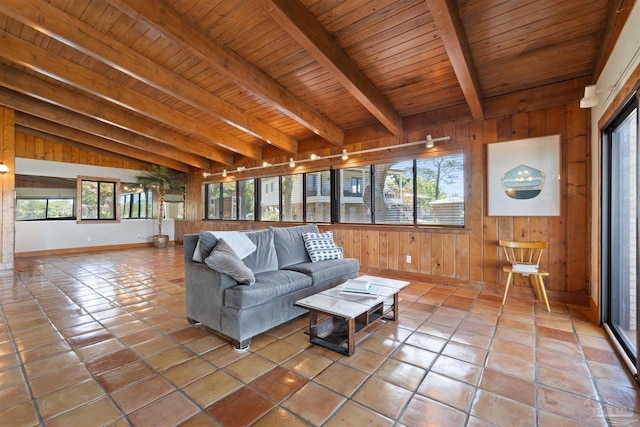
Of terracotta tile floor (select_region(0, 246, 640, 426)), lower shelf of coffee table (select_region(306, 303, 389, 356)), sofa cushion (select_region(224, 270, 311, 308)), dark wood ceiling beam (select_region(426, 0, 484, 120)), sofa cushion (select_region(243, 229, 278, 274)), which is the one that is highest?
dark wood ceiling beam (select_region(426, 0, 484, 120))

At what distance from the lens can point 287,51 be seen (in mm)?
3217

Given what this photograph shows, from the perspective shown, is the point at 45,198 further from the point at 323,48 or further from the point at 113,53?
the point at 323,48

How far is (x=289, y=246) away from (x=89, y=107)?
4417mm

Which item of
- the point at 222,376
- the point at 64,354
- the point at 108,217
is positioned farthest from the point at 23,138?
the point at 222,376

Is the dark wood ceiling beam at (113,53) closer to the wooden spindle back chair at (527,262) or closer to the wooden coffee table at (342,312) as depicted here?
the wooden coffee table at (342,312)

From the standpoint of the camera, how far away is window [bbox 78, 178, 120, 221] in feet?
26.0

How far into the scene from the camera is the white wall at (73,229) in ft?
23.1

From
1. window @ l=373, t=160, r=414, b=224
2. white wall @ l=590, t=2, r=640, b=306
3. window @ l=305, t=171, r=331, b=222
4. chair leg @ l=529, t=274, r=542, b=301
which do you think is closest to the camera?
white wall @ l=590, t=2, r=640, b=306

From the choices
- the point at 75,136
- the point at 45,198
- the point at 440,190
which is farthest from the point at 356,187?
the point at 45,198

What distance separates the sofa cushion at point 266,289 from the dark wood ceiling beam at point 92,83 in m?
3.67

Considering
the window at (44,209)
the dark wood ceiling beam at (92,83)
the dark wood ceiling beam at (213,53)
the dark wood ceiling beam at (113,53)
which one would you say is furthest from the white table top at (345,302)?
the window at (44,209)

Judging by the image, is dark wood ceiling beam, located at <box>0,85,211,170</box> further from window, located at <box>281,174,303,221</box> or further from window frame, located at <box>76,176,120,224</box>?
window, located at <box>281,174,303,221</box>

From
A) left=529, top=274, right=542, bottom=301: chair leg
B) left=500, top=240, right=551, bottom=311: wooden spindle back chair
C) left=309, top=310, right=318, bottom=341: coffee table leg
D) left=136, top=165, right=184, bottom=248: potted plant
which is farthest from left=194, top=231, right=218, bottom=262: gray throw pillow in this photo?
left=136, top=165, right=184, bottom=248: potted plant

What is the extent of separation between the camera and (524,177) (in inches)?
149
